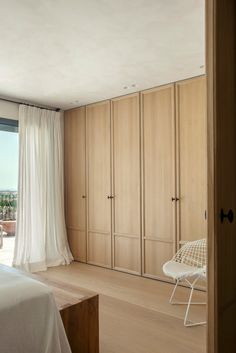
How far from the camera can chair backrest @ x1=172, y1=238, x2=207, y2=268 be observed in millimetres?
3256

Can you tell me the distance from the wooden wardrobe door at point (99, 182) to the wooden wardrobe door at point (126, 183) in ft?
0.46

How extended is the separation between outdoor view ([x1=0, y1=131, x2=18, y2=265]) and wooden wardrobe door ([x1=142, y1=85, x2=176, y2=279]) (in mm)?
1981

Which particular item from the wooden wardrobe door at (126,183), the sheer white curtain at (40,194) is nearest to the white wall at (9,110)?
the sheer white curtain at (40,194)

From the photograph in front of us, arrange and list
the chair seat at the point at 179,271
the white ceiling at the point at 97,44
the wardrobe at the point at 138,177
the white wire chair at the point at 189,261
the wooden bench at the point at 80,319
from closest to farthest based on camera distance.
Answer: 1. the wooden bench at the point at 80,319
2. the white ceiling at the point at 97,44
3. the chair seat at the point at 179,271
4. the white wire chair at the point at 189,261
5. the wardrobe at the point at 138,177

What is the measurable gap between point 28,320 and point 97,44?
7.63ft

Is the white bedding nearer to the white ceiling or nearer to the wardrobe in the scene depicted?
the white ceiling

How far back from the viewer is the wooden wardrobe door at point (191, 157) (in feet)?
11.9

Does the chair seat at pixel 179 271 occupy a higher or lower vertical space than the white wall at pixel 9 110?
lower

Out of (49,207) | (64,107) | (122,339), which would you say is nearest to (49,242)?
(49,207)

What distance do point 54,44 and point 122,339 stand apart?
2613 mm

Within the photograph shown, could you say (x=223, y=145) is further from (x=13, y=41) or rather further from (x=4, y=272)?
(x=13, y=41)

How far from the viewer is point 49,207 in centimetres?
488

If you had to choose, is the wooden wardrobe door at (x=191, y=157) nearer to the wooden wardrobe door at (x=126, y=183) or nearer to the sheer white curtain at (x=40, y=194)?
the wooden wardrobe door at (x=126, y=183)

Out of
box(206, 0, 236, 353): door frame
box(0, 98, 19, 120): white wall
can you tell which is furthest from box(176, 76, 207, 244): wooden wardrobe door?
box(0, 98, 19, 120): white wall
